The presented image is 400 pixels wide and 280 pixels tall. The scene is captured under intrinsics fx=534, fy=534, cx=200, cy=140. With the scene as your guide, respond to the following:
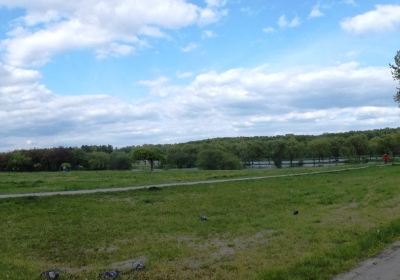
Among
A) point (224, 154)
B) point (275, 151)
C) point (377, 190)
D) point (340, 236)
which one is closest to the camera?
point (340, 236)

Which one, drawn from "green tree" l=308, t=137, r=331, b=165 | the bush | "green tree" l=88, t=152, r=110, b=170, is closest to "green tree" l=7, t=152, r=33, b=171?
"green tree" l=88, t=152, r=110, b=170

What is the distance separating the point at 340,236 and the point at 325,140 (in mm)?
114762

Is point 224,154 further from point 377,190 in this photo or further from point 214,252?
point 214,252

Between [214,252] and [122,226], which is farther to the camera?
[122,226]

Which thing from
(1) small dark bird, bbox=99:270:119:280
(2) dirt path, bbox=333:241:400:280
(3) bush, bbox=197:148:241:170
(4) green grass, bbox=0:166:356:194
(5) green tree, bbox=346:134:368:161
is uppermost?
(5) green tree, bbox=346:134:368:161

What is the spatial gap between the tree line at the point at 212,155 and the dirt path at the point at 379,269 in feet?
218

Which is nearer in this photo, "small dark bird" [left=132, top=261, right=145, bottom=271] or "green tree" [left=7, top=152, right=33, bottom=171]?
"small dark bird" [left=132, top=261, right=145, bottom=271]

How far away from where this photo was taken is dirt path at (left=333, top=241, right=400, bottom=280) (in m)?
9.20

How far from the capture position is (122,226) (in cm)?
1608

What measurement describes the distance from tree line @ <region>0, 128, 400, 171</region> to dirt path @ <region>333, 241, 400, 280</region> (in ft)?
218

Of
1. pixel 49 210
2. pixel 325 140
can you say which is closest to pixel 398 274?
pixel 49 210

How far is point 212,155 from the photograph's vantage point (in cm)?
10256

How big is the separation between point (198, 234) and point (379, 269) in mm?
5880

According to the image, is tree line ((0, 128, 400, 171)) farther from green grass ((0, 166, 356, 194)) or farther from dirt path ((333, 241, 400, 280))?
dirt path ((333, 241, 400, 280))
